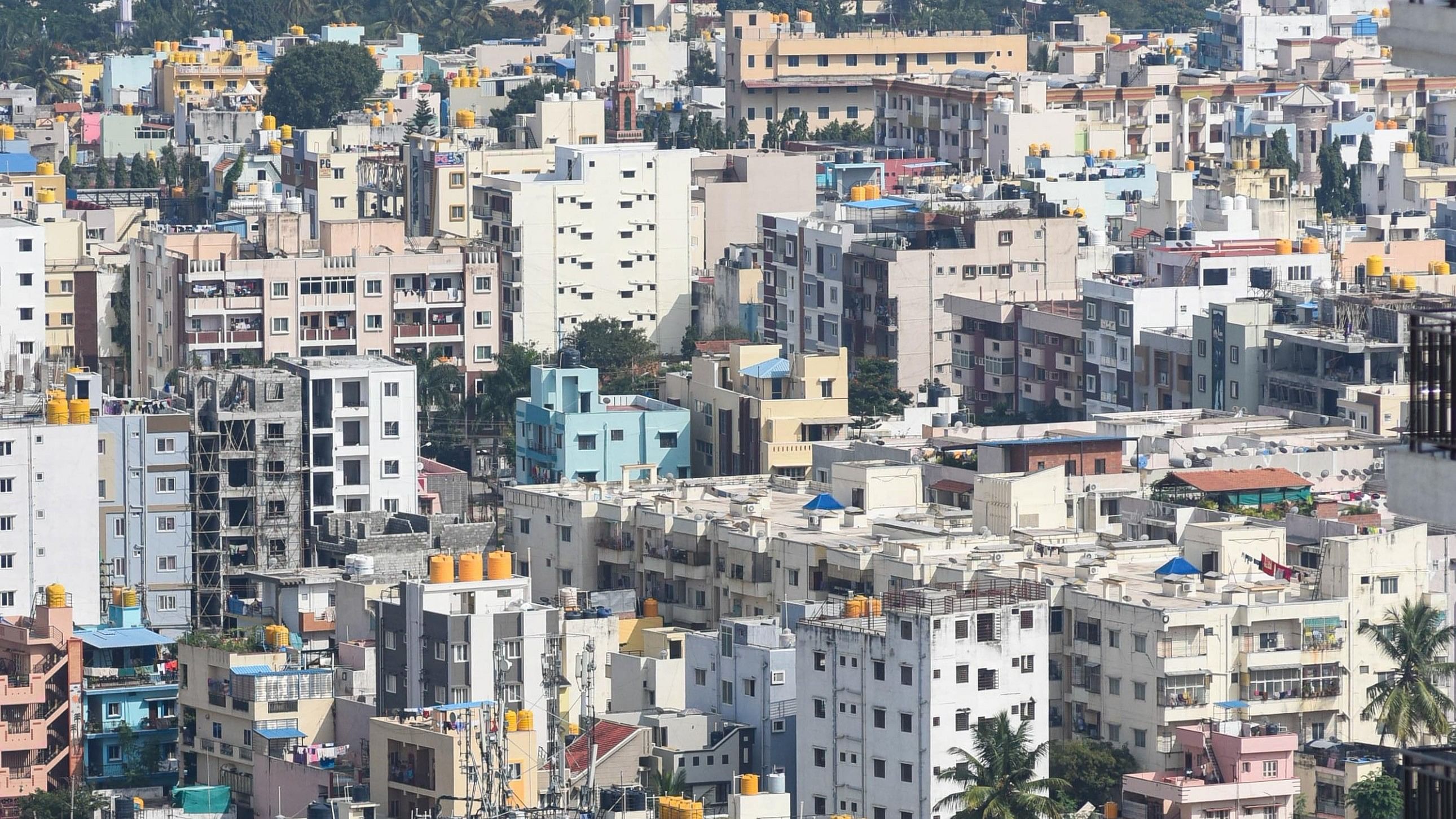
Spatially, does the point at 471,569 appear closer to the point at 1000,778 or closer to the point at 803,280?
the point at 1000,778

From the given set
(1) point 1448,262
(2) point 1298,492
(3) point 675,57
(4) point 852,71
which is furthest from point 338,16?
(2) point 1298,492

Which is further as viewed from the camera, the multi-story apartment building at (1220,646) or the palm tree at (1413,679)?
the multi-story apartment building at (1220,646)

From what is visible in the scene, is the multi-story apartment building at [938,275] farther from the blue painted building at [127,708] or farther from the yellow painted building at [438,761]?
the yellow painted building at [438,761]

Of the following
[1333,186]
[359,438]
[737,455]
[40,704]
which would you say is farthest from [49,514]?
[1333,186]

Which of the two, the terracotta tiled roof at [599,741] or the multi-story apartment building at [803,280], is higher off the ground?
the multi-story apartment building at [803,280]

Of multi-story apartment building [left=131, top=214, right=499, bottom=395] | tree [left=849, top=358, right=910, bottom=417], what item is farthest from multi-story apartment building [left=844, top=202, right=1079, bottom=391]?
multi-story apartment building [left=131, top=214, right=499, bottom=395]

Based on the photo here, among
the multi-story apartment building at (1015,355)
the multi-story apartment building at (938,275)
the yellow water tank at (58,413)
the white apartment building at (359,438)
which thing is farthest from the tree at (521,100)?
the yellow water tank at (58,413)

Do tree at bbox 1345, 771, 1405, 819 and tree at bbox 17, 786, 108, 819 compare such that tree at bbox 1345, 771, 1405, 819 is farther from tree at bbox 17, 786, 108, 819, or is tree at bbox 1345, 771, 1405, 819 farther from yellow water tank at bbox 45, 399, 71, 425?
yellow water tank at bbox 45, 399, 71, 425

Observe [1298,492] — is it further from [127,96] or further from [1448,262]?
[127,96]
